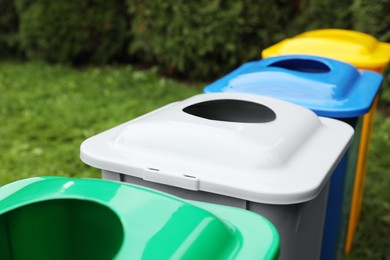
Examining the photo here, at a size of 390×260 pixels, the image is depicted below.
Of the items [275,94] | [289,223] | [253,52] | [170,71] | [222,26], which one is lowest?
[170,71]

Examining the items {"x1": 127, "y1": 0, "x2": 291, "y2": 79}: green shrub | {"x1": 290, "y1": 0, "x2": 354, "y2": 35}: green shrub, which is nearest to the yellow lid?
{"x1": 290, "y1": 0, "x2": 354, "y2": 35}: green shrub

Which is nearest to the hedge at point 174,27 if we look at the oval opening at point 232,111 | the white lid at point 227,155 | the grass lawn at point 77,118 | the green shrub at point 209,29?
the green shrub at point 209,29

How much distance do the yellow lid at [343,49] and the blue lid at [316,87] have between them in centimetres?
25

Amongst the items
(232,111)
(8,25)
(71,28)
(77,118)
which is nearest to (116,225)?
(232,111)

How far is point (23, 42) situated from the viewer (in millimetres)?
6254

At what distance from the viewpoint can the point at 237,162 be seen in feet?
3.66

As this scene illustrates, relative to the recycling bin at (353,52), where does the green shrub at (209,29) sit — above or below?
below

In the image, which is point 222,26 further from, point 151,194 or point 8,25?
point 151,194

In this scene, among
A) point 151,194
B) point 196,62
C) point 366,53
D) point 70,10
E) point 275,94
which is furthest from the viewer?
point 70,10

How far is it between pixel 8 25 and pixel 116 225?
633 centimetres

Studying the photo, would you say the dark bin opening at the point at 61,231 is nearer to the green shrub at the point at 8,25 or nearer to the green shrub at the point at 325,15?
the green shrub at the point at 325,15

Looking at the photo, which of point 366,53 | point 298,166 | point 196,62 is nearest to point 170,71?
point 196,62

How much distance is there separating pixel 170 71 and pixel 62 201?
5136mm

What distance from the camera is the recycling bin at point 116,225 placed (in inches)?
32.3
